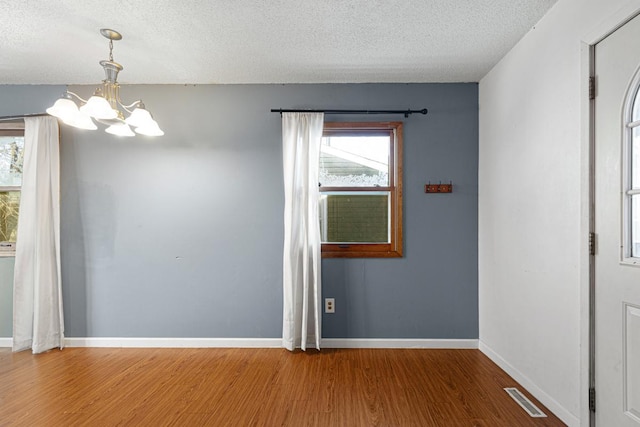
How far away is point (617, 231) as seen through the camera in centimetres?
150

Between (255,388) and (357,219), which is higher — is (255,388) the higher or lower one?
the lower one

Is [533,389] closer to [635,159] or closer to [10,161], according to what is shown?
[635,159]

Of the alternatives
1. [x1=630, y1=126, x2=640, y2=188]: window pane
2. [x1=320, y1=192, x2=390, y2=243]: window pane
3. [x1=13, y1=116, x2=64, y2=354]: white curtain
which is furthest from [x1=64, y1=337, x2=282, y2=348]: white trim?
[x1=630, y1=126, x2=640, y2=188]: window pane

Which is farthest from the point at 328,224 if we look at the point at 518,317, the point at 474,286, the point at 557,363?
the point at 557,363


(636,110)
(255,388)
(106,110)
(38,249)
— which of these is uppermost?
(106,110)

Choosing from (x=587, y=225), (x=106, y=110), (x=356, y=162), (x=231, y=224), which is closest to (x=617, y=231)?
(x=587, y=225)

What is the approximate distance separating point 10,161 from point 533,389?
4.95 meters

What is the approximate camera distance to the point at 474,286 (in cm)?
293

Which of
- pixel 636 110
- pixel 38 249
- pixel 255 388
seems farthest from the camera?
pixel 38 249

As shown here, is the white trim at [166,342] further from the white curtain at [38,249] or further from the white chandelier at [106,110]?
the white chandelier at [106,110]

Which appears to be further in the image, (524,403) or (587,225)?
(524,403)

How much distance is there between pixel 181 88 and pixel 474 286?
3.44 metres

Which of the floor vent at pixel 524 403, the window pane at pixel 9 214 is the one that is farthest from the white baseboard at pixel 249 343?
the window pane at pixel 9 214

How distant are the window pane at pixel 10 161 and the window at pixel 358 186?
3.00 metres
